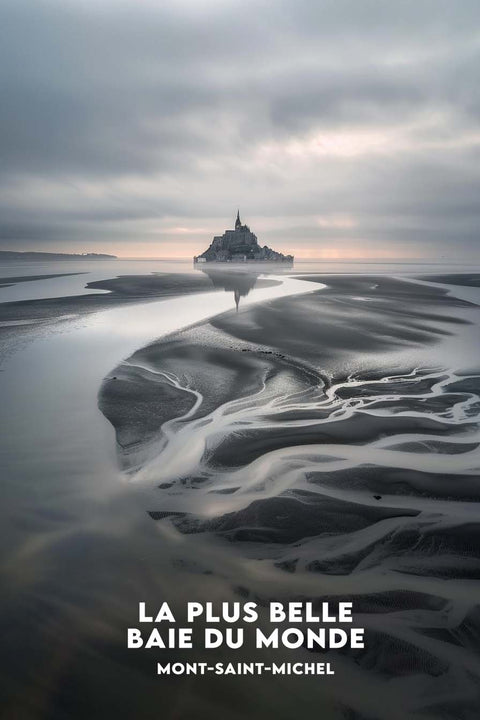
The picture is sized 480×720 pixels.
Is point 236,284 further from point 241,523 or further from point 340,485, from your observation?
point 241,523

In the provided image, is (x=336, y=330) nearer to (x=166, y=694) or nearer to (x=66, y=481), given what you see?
(x=66, y=481)

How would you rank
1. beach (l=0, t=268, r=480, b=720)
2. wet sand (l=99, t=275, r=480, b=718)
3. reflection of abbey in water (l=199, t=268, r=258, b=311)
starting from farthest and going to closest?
reflection of abbey in water (l=199, t=268, r=258, b=311) → wet sand (l=99, t=275, r=480, b=718) → beach (l=0, t=268, r=480, b=720)

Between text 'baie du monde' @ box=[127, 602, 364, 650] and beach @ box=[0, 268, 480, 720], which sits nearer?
beach @ box=[0, 268, 480, 720]

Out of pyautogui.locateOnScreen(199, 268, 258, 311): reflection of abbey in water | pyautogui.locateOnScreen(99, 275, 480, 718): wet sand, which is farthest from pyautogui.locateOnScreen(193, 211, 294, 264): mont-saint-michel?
pyautogui.locateOnScreen(99, 275, 480, 718): wet sand

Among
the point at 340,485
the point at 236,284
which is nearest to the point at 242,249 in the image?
the point at 236,284

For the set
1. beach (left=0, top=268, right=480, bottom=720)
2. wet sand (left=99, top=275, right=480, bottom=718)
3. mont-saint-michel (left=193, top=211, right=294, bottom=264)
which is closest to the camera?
beach (left=0, top=268, right=480, bottom=720)

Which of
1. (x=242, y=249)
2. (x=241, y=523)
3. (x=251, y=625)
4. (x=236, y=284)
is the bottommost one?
(x=251, y=625)

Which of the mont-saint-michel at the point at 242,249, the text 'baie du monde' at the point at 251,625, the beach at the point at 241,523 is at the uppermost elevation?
the mont-saint-michel at the point at 242,249

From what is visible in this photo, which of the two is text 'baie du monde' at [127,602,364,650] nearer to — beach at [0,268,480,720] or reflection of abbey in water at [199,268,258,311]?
beach at [0,268,480,720]

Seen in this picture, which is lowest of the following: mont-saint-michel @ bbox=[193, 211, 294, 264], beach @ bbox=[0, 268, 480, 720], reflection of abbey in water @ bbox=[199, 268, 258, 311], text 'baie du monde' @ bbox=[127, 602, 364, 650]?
text 'baie du monde' @ bbox=[127, 602, 364, 650]

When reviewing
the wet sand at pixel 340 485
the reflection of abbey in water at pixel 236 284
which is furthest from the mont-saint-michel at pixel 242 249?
the wet sand at pixel 340 485

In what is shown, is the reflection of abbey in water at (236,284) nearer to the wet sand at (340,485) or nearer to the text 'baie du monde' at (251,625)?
the wet sand at (340,485)
